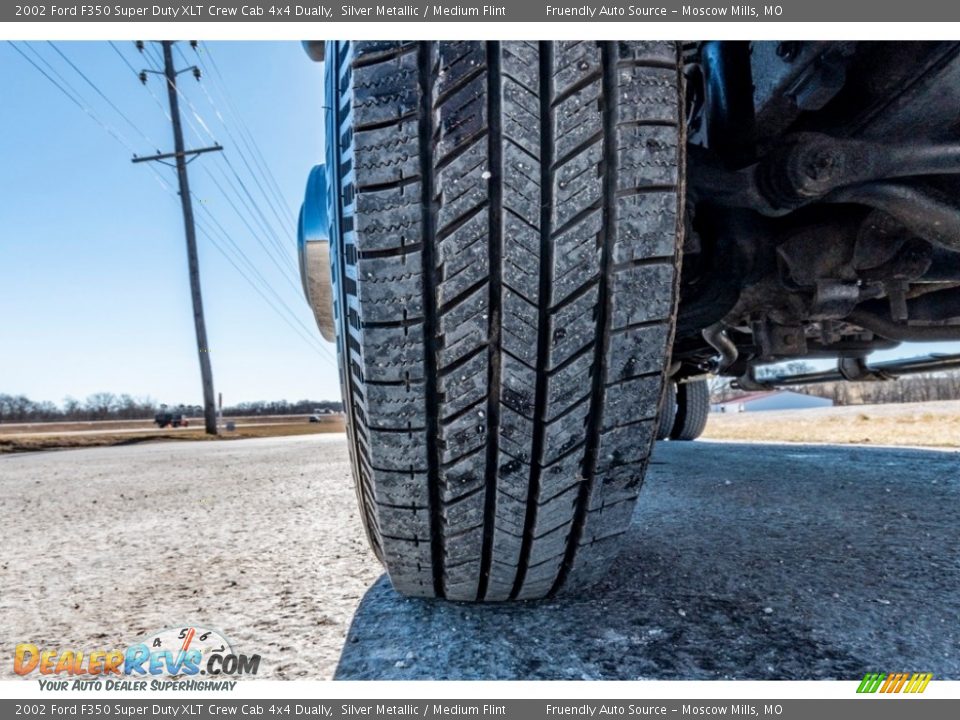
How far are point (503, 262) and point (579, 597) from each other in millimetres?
567

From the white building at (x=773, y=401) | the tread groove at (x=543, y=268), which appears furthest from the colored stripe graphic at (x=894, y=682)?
the white building at (x=773, y=401)

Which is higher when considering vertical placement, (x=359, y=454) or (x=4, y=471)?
(x=359, y=454)

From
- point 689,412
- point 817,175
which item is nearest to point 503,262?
point 817,175

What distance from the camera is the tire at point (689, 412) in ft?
13.8

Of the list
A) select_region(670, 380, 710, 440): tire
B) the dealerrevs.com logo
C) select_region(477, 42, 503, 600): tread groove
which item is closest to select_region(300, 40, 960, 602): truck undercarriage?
select_region(477, 42, 503, 600): tread groove

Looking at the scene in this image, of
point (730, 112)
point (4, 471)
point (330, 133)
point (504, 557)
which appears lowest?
point (4, 471)

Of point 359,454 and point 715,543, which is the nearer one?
point 359,454

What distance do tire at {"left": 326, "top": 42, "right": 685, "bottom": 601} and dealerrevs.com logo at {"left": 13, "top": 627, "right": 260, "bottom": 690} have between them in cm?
30

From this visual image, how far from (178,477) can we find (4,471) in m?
2.05

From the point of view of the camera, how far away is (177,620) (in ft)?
2.78

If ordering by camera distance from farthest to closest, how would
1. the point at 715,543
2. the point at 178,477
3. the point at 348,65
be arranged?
the point at 178,477 → the point at 715,543 → the point at 348,65

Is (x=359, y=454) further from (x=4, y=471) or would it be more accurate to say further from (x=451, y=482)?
(x=4, y=471)

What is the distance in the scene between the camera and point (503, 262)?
613 millimetres
